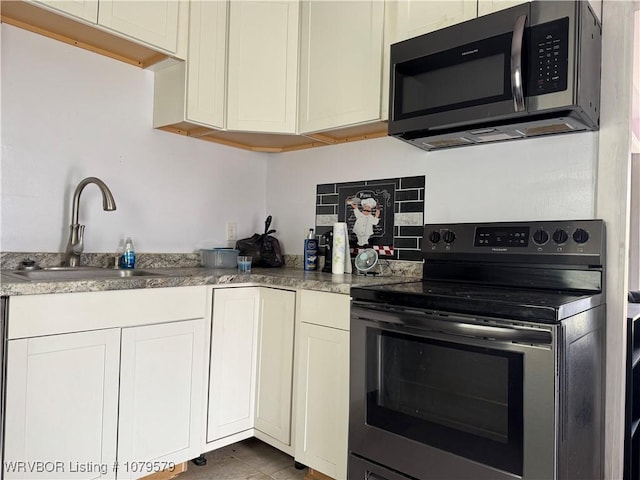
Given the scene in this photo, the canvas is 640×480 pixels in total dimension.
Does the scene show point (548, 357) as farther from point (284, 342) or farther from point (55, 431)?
point (55, 431)

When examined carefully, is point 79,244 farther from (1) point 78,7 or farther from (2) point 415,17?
(2) point 415,17

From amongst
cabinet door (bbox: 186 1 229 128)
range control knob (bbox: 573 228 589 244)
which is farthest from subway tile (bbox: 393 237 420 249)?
cabinet door (bbox: 186 1 229 128)

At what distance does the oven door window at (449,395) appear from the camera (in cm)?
122

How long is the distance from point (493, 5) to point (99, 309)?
1.82m

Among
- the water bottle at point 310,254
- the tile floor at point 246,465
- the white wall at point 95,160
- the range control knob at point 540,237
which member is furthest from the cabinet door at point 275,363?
the range control knob at point 540,237

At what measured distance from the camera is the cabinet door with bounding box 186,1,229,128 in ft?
6.97

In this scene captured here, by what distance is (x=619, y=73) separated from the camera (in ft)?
5.16

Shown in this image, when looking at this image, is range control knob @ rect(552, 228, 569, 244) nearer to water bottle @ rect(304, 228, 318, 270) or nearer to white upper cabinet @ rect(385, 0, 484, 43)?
white upper cabinet @ rect(385, 0, 484, 43)

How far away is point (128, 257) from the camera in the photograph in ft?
6.97

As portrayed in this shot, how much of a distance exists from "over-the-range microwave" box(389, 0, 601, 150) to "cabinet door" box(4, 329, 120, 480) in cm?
142

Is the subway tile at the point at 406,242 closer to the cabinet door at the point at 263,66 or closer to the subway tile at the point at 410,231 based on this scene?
the subway tile at the point at 410,231

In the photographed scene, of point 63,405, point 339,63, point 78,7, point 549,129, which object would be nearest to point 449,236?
point 549,129

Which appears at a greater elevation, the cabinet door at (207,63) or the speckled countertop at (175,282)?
the cabinet door at (207,63)

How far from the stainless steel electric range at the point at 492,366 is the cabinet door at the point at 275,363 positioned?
0.43 meters
